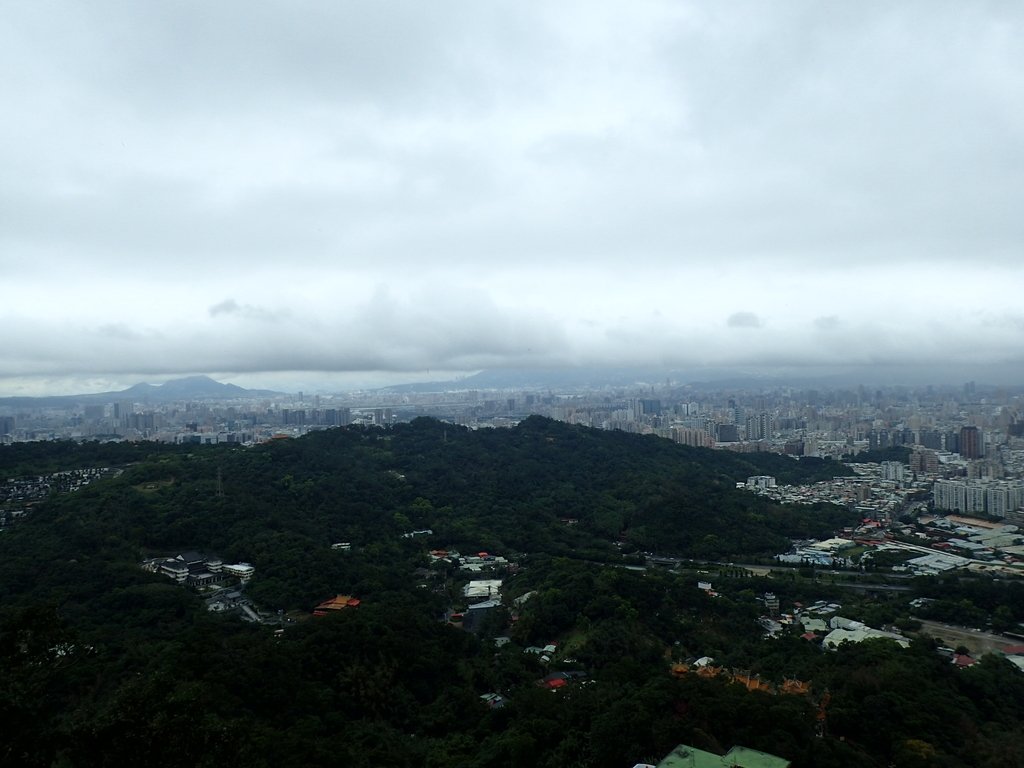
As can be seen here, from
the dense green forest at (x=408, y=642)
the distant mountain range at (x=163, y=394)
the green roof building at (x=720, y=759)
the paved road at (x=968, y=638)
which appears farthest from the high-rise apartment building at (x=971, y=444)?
the distant mountain range at (x=163, y=394)

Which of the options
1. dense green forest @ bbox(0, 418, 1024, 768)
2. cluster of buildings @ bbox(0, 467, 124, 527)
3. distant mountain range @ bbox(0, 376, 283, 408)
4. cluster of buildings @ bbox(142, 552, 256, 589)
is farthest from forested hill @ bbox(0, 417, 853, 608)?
distant mountain range @ bbox(0, 376, 283, 408)

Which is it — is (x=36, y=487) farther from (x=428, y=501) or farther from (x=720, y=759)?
(x=720, y=759)

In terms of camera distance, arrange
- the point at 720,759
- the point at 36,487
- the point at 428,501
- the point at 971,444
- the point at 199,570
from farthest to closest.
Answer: the point at 971,444 < the point at 428,501 < the point at 36,487 < the point at 199,570 < the point at 720,759

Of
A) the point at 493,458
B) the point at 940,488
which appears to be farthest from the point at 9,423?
the point at 940,488

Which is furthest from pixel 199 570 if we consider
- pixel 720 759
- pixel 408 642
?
pixel 720 759

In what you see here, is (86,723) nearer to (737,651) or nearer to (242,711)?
(242,711)

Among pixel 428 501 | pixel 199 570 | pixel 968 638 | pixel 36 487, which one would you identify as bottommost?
pixel 968 638

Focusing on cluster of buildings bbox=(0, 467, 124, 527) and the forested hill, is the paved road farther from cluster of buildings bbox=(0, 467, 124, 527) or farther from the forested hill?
cluster of buildings bbox=(0, 467, 124, 527)
